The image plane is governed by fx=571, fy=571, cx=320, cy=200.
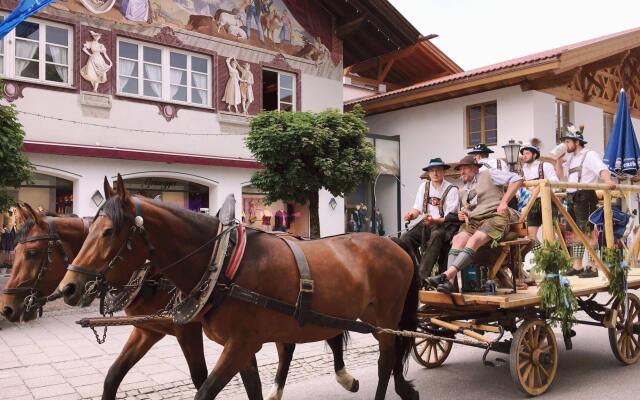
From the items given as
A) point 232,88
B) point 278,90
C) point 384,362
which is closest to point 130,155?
point 232,88

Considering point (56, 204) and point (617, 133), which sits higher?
point (617, 133)

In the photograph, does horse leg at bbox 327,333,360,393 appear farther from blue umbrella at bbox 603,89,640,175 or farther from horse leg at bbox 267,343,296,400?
blue umbrella at bbox 603,89,640,175

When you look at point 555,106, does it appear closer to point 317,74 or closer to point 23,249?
point 317,74

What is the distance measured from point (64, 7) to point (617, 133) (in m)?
11.1

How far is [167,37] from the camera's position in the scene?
13758 millimetres

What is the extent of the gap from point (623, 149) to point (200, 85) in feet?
32.6

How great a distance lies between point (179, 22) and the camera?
14.0m

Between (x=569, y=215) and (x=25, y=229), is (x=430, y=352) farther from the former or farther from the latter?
(x=25, y=229)

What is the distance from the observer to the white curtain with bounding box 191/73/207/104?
565 inches

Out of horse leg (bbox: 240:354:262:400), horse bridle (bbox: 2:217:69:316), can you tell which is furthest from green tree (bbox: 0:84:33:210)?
horse leg (bbox: 240:354:262:400)

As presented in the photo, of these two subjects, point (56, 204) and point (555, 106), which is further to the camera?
point (555, 106)

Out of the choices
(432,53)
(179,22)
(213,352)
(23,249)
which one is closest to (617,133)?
(213,352)

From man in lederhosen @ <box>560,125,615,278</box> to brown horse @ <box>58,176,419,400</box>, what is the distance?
3.79 m

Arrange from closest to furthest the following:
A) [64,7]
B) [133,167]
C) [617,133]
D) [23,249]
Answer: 1. [23,249]
2. [617,133]
3. [64,7]
4. [133,167]
